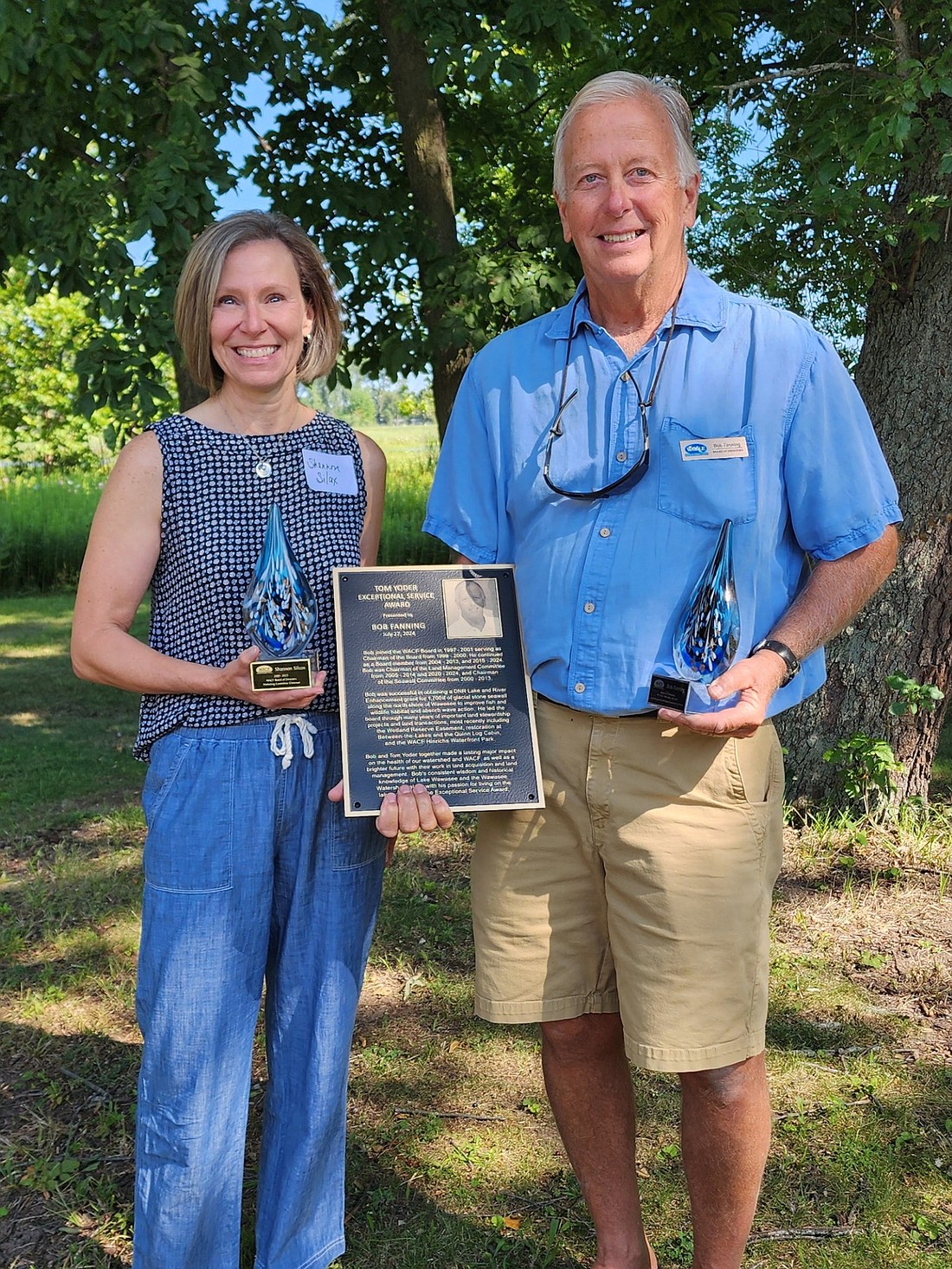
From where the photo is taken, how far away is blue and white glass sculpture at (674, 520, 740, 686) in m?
2.23

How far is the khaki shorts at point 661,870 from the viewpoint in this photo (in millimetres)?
2355

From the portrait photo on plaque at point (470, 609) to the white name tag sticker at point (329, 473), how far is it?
0.31 meters

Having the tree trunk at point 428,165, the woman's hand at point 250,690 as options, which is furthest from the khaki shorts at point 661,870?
the tree trunk at point 428,165

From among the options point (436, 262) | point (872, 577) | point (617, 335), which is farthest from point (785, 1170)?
point (436, 262)

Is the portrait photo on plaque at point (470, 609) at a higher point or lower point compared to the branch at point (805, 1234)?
higher

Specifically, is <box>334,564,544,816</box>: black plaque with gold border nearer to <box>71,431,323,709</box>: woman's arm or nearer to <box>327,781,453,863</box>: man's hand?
<box>327,781,453,863</box>: man's hand

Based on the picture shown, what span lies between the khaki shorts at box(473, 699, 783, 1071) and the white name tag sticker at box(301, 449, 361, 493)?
2.09ft

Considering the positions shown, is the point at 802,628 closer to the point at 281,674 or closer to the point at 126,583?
the point at 281,674

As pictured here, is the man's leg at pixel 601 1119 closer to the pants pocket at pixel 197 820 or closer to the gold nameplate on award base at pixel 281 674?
the pants pocket at pixel 197 820

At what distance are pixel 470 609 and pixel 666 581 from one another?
0.41 meters

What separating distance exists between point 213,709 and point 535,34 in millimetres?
4818

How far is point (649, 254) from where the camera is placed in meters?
2.36

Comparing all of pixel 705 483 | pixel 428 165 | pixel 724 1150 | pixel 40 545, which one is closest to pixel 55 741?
pixel 428 165

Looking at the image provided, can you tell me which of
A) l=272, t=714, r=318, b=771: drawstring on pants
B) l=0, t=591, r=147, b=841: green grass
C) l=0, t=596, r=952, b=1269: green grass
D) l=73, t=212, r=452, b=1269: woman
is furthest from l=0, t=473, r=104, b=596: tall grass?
l=272, t=714, r=318, b=771: drawstring on pants
